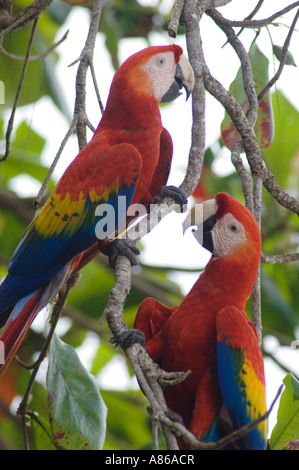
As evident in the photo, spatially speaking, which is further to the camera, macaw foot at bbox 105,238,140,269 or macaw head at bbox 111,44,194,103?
macaw head at bbox 111,44,194,103

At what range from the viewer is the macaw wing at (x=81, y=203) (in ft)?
6.36

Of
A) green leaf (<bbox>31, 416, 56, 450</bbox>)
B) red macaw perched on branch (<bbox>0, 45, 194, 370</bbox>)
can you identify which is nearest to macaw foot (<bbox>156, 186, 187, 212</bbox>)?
red macaw perched on branch (<bbox>0, 45, 194, 370</bbox>)

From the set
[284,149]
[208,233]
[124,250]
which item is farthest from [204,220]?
[284,149]

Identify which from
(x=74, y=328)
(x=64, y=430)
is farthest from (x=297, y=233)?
(x=64, y=430)

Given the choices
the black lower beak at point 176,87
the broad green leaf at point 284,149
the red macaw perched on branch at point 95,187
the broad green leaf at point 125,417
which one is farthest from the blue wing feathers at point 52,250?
the broad green leaf at point 284,149

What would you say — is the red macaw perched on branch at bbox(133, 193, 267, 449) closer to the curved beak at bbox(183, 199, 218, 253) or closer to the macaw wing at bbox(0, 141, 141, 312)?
the curved beak at bbox(183, 199, 218, 253)

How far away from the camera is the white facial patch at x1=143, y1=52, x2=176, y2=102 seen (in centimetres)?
212

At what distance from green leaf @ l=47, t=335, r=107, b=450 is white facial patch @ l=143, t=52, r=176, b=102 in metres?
0.92

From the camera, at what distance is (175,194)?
1.86 metres

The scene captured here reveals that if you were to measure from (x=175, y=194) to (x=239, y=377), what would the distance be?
575mm

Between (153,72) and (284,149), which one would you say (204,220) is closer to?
(153,72)

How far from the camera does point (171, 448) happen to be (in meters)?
1.14

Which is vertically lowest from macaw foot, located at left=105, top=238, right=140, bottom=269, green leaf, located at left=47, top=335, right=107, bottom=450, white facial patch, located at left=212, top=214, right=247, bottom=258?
green leaf, located at left=47, top=335, right=107, bottom=450
